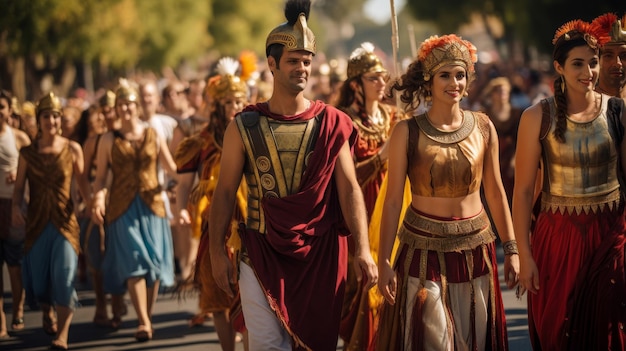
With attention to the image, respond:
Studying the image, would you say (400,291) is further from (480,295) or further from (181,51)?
(181,51)

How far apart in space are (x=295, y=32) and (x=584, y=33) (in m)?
1.69

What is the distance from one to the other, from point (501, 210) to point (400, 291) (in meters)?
0.72

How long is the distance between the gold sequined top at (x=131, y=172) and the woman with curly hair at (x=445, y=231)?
4.41 metres

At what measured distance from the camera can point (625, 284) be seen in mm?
6652

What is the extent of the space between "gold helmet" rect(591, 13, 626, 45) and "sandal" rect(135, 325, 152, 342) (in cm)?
477

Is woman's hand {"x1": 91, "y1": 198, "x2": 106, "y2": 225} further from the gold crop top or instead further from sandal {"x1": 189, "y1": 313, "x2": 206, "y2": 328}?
the gold crop top

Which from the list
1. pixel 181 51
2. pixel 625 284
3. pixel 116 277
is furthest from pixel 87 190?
pixel 181 51

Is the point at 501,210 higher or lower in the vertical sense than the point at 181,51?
lower

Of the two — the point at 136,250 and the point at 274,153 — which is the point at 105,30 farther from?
the point at 274,153

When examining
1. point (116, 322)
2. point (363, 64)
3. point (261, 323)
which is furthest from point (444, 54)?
point (116, 322)

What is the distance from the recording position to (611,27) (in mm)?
7457

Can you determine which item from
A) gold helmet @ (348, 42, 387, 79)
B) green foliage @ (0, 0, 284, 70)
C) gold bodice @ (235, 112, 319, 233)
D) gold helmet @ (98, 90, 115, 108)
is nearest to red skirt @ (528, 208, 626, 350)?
gold bodice @ (235, 112, 319, 233)

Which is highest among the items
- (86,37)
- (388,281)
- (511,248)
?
(86,37)

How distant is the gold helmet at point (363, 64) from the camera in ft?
30.4
